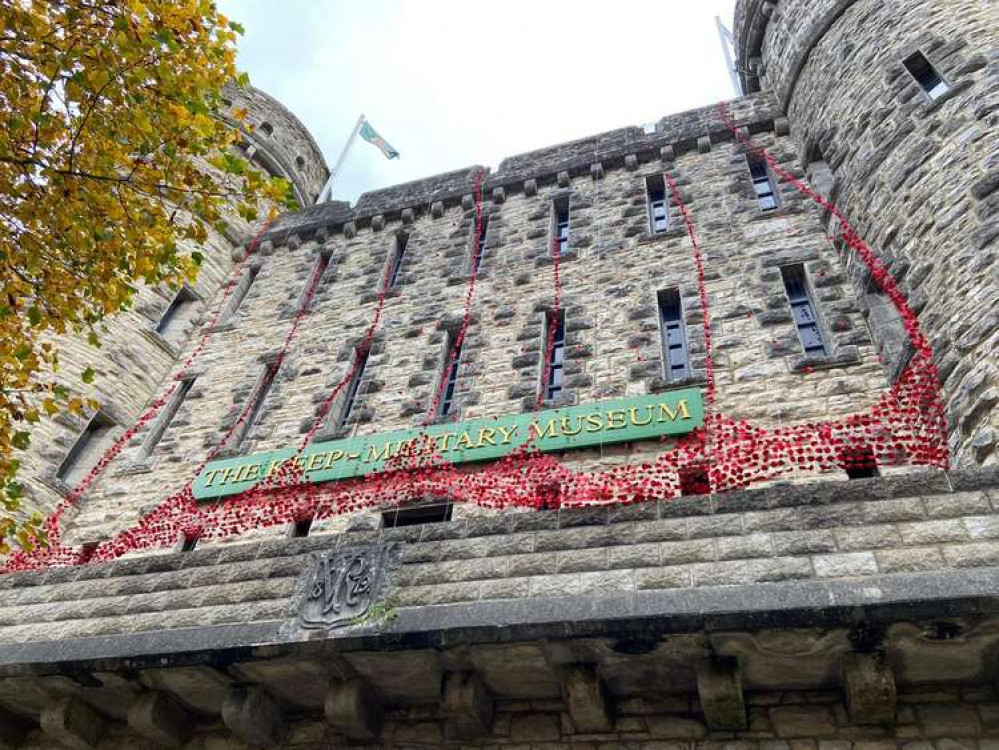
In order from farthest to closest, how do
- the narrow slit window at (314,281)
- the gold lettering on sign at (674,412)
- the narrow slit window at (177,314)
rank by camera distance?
the narrow slit window at (177,314) → the narrow slit window at (314,281) → the gold lettering on sign at (674,412)

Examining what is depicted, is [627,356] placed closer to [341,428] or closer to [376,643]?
[341,428]

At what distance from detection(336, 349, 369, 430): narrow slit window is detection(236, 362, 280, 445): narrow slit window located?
1.52 metres

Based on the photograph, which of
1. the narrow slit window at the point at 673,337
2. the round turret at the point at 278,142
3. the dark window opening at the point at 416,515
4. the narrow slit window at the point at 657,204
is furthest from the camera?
the round turret at the point at 278,142

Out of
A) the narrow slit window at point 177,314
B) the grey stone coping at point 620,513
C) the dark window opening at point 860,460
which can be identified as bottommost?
the grey stone coping at point 620,513

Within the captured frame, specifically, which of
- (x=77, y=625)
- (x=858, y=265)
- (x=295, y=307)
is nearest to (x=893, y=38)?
(x=858, y=265)

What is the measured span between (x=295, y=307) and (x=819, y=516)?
1146 cm

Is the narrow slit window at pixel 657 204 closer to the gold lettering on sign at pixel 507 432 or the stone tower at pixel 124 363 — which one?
the gold lettering on sign at pixel 507 432

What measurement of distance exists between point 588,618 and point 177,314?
1319 centimetres

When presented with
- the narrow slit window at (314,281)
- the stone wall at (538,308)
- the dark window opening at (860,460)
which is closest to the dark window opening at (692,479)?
the stone wall at (538,308)

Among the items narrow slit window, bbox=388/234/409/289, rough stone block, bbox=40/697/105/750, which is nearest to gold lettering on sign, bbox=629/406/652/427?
narrow slit window, bbox=388/234/409/289

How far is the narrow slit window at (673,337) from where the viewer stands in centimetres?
1025

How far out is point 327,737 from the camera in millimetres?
6309

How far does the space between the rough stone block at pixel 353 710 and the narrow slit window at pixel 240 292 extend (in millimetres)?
10902

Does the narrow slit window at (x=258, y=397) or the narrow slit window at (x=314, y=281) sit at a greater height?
the narrow slit window at (x=314, y=281)
